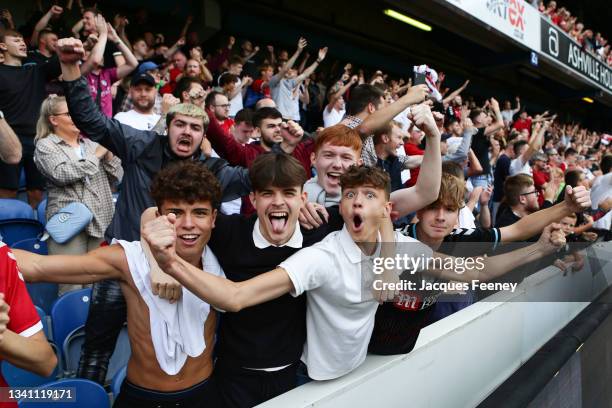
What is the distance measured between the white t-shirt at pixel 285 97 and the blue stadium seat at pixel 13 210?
437cm

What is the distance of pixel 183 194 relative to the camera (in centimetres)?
175

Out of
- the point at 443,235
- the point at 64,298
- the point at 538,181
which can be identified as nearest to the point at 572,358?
the point at 443,235

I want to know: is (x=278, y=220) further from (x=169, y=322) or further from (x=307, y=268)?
(x=169, y=322)

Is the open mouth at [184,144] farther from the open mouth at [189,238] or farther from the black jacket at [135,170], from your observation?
the open mouth at [189,238]

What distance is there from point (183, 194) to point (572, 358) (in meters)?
2.25

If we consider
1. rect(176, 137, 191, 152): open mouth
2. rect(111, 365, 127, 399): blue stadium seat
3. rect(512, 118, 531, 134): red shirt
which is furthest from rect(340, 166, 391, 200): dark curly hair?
rect(512, 118, 531, 134): red shirt

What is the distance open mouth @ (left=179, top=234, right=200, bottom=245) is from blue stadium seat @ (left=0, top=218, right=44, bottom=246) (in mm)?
1915

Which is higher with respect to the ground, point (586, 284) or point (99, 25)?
point (99, 25)

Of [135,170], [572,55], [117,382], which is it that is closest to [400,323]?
[117,382]

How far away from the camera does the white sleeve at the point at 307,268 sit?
65.8 inches

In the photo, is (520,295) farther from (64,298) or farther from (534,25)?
(534,25)

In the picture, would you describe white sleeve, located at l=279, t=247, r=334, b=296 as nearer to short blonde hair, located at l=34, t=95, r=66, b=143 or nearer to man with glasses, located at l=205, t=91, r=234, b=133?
short blonde hair, located at l=34, t=95, r=66, b=143

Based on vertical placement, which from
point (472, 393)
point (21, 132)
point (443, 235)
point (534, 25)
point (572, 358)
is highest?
point (534, 25)

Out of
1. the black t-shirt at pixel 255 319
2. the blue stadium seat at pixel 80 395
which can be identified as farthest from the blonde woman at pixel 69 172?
the black t-shirt at pixel 255 319
